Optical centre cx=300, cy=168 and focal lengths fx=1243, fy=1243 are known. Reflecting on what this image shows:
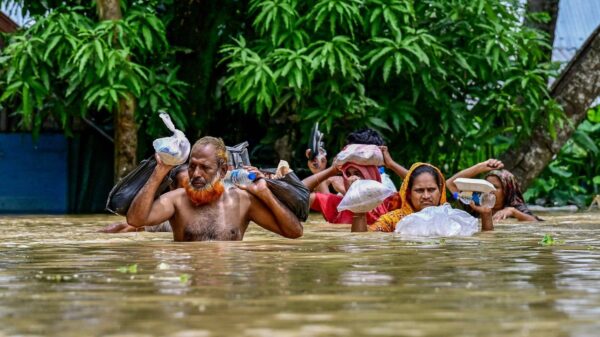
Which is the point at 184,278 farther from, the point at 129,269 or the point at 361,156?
the point at 361,156

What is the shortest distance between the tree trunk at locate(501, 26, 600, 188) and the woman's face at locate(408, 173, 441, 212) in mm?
6992

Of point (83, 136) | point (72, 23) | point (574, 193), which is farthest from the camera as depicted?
point (574, 193)

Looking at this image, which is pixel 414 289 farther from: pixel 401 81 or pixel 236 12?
pixel 236 12

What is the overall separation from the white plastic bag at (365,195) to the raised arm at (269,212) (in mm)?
1461

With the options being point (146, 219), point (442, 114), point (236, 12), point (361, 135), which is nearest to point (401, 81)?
point (442, 114)

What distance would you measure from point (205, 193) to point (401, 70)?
7813 mm

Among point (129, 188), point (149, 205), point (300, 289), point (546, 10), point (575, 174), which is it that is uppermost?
point (546, 10)

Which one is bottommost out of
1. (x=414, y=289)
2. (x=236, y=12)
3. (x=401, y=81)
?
(x=414, y=289)

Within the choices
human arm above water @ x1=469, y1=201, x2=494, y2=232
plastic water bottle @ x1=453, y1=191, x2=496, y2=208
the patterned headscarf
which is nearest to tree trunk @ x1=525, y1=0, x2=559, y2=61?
the patterned headscarf

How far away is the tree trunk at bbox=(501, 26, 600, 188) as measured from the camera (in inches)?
656

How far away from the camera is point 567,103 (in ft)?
55.2

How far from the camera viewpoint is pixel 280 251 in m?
6.79

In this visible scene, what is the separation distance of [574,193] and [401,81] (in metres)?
6.35

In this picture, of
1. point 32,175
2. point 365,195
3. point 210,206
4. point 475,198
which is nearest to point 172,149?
point 210,206
